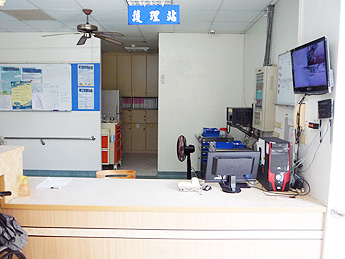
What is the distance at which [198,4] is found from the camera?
4.25 meters

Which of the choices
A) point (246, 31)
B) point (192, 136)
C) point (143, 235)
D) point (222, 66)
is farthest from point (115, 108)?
point (143, 235)

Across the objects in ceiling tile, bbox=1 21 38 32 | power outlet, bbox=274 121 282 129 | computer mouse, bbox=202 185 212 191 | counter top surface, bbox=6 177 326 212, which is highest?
ceiling tile, bbox=1 21 38 32

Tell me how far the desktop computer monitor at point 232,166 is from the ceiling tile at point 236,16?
2766 millimetres

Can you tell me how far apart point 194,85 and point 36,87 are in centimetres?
315

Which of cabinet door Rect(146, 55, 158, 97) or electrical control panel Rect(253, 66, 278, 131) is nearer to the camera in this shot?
electrical control panel Rect(253, 66, 278, 131)

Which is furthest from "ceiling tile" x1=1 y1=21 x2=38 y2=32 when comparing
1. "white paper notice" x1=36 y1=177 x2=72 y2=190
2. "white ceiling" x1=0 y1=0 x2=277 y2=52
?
"white paper notice" x1=36 y1=177 x2=72 y2=190

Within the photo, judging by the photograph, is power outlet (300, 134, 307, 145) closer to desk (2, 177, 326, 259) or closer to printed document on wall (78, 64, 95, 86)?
desk (2, 177, 326, 259)

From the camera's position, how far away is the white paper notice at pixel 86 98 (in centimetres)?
589

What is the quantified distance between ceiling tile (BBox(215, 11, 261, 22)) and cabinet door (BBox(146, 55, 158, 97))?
3663 mm

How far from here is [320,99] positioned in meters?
2.46

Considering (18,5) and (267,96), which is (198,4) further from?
(18,5)

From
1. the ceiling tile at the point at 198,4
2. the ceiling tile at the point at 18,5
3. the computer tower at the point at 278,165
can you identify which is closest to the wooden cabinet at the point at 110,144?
the ceiling tile at the point at 18,5

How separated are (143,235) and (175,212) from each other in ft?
1.04

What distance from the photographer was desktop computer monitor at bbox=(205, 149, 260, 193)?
2676 millimetres
